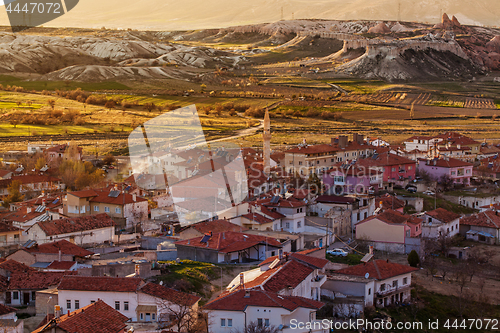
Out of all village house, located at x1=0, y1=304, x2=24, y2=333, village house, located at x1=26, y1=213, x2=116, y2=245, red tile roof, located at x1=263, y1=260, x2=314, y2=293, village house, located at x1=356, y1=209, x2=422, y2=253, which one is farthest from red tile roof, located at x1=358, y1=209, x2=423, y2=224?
village house, located at x1=0, y1=304, x2=24, y2=333

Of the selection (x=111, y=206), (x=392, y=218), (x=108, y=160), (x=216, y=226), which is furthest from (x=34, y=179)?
(x=392, y=218)

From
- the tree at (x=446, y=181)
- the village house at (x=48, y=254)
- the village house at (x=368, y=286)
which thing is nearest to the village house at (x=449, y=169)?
the tree at (x=446, y=181)

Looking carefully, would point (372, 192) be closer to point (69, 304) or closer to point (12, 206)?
point (12, 206)

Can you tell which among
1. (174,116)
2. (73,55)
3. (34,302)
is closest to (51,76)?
(73,55)

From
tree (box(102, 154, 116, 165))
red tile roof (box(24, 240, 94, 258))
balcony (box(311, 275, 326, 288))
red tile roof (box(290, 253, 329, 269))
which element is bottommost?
tree (box(102, 154, 116, 165))

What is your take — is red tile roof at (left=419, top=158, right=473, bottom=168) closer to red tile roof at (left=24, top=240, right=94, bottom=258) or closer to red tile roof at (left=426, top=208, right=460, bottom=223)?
red tile roof at (left=426, top=208, right=460, bottom=223)

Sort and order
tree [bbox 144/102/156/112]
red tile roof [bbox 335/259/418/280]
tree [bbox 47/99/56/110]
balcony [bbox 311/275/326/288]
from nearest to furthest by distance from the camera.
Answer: balcony [bbox 311/275/326/288] → red tile roof [bbox 335/259/418/280] → tree [bbox 47/99/56/110] → tree [bbox 144/102/156/112]
